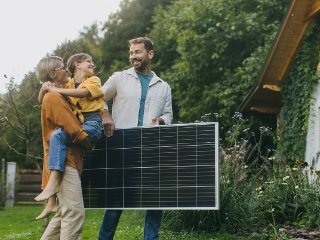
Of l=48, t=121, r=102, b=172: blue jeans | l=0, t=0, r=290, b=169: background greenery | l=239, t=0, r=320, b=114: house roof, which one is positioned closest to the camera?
l=48, t=121, r=102, b=172: blue jeans


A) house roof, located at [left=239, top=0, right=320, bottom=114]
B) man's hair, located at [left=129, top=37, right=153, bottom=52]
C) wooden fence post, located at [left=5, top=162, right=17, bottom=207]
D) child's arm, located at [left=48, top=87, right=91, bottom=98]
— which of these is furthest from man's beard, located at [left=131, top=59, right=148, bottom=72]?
wooden fence post, located at [left=5, top=162, right=17, bottom=207]

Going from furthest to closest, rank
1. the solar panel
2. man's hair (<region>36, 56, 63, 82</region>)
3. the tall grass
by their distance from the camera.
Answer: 1. the tall grass
2. the solar panel
3. man's hair (<region>36, 56, 63, 82</region>)

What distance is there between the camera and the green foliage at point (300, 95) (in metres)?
13.5

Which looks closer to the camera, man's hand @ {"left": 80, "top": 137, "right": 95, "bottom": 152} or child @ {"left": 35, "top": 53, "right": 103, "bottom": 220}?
child @ {"left": 35, "top": 53, "right": 103, "bottom": 220}

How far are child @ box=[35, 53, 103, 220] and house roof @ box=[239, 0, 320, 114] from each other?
8.40 metres

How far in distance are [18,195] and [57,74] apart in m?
16.5

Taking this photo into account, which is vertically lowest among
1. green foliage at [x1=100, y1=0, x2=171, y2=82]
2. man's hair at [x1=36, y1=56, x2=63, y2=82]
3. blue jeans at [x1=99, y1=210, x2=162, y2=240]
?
blue jeans at [x1=99, y1=210, x2=162, y2=240]

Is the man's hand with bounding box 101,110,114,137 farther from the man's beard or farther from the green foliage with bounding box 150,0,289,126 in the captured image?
the green foliage with bounding box 150,0,289,126

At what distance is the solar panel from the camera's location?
5.36 m

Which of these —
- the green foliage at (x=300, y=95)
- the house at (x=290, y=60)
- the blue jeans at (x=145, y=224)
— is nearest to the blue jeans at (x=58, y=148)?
the blue jeans at (x=145, y=224)

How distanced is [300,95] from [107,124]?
9.12m

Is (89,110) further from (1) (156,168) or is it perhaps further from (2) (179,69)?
(2) (179,69)

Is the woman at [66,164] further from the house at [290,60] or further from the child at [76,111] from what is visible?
the house at [290,60]

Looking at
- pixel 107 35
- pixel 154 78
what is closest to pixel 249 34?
pixel 107 35
